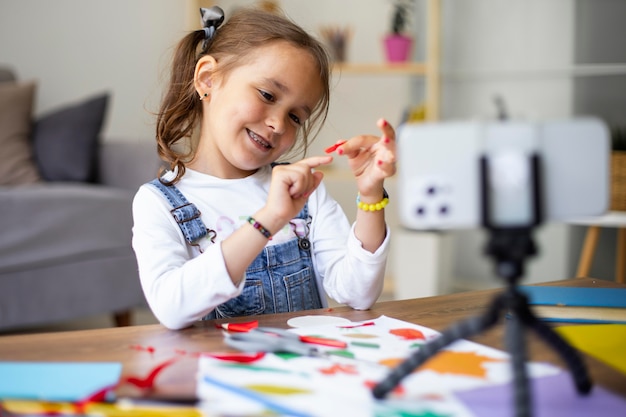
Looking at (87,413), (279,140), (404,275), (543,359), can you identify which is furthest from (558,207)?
(404,275)

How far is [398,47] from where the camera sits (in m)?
3.37

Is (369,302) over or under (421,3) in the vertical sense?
under

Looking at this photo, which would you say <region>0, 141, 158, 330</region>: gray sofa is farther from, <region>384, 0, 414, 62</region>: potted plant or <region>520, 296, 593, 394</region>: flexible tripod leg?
<region>520, 296, 593, 394</region>: flexible tripod leg

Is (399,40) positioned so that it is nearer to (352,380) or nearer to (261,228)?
(261,228)

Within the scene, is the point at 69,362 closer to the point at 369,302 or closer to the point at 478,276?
the point at 369,302

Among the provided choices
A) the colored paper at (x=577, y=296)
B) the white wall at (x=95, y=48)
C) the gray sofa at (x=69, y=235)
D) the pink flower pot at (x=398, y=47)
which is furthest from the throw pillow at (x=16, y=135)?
the colored paper at (x=577, y=296)

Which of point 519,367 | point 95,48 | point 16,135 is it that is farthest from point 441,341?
point 95,48

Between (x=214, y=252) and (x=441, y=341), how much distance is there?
1.28ft

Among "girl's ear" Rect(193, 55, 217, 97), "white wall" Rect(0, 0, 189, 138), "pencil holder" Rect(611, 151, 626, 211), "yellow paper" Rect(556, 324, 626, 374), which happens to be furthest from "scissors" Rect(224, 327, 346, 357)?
"white wall" Rect(0, 0, 189, 138)

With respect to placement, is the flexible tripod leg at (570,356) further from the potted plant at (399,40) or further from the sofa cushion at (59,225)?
the potted plant at (399,40)

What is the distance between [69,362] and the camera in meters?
0.68

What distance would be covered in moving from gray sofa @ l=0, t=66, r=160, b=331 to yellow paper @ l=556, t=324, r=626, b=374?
5.98 ft

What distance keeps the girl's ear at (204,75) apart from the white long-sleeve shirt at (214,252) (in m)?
0.13

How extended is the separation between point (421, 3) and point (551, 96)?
854mm
